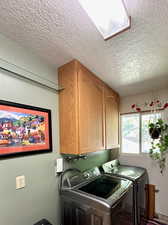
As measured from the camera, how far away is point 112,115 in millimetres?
2250

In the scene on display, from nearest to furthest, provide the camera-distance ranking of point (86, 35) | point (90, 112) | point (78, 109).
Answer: point (86, 35)
point (78, 109)
point (90, 112)

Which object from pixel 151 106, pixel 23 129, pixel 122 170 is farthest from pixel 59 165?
pixel 151 106

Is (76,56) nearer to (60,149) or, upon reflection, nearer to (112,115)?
(60,149)

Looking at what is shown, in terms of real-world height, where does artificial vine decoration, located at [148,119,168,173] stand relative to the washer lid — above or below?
above

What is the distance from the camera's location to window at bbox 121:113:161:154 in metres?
2.33

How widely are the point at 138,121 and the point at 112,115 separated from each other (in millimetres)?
608

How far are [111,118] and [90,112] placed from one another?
2.46ft

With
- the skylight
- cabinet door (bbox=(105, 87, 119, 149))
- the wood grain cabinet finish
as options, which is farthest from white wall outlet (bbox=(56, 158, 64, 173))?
the skylight

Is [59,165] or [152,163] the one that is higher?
[59,165]

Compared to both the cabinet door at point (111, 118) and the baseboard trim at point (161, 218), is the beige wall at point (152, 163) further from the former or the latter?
the cabinet door at point (111, 118)

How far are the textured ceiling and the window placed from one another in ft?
3.24

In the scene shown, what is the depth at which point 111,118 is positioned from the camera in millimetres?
2209

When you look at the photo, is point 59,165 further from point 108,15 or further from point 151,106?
point 151,106

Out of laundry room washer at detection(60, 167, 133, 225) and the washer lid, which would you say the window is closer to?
the washer lid
